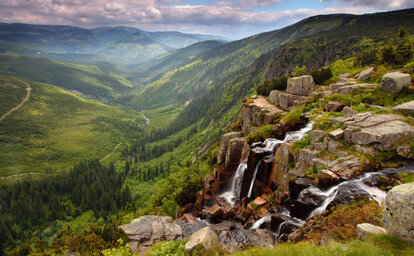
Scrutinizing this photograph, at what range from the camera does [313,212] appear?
62.3 ft

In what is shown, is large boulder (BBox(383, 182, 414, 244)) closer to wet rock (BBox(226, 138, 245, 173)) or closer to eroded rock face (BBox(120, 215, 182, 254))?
eroded rock face (BBox(120, 215, 182, 254))

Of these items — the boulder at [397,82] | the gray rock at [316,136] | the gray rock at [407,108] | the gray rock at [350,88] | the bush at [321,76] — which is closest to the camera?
the gray rock at [407,108]

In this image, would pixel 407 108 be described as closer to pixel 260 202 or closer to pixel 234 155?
pixel 260 202

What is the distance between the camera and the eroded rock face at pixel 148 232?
22666 mm

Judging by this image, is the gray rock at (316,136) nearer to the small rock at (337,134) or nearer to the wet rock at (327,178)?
the small rock at (337,134)

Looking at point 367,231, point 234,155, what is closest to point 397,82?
point 234,155

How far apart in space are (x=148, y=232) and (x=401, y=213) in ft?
77.4

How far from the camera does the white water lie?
34447 millimetres

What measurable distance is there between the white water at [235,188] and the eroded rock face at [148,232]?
1160cm

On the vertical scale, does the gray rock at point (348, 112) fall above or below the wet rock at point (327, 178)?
above

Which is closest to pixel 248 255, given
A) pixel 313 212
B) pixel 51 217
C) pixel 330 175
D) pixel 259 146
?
pixel 313 212

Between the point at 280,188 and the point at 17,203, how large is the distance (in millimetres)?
169227

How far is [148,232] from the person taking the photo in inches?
960

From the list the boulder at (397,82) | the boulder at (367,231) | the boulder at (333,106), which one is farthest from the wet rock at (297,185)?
the boulder at (397,82)
